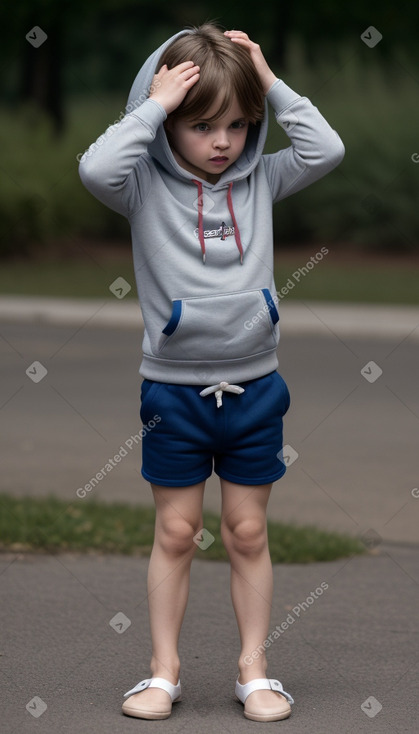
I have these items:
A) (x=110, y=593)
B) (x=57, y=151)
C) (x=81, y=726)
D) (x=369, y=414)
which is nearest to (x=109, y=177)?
(x=81, y=726)

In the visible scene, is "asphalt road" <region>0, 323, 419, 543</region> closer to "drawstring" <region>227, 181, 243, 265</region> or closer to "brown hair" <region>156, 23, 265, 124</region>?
"drawstring" <region>227, 181, 243, 265</region>

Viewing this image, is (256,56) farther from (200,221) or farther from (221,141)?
(200,221)

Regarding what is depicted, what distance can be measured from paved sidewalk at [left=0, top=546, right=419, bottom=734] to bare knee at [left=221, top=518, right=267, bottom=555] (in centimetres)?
40

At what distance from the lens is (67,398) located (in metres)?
8.68

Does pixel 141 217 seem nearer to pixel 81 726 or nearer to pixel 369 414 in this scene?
pixel 81 726

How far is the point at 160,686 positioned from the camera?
10.3ft

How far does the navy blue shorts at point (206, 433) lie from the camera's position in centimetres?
314

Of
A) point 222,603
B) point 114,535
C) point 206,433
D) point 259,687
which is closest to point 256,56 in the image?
point 206,433

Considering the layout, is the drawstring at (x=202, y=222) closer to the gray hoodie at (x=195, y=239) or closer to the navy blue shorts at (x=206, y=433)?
the gray hoodie at (x=195, y=239)

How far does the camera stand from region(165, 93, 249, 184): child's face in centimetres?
309

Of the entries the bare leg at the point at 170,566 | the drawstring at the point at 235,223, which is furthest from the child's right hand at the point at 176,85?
the bare leg at the point at 170,566

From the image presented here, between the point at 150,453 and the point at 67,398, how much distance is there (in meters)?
5.56

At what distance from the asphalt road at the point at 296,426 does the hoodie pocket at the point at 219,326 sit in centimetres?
221

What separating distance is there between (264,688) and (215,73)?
155 cm
